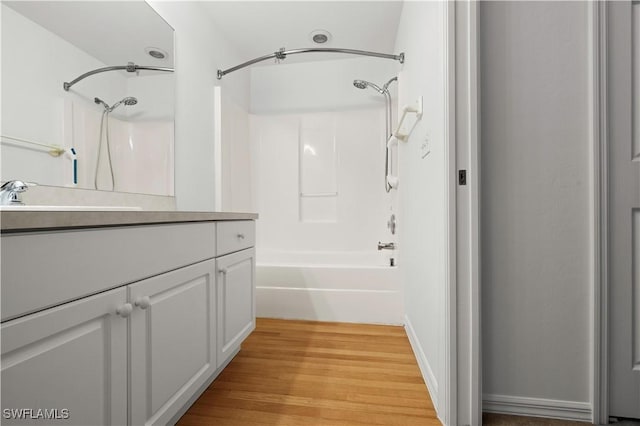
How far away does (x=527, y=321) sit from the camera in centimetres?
117

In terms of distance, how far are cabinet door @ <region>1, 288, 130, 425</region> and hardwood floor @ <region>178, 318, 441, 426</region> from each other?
0.56 metres

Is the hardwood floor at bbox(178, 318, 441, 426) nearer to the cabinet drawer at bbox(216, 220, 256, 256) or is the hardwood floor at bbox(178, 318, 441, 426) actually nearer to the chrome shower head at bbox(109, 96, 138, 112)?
the cabinet drawer at bbox(216, 220, 256, 256)

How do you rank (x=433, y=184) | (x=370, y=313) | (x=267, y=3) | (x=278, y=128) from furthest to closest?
(x=278, y=128)
(x=370, y=313)
(x=267, y=3)
(x=433, y=184)

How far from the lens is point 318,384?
4.71ft

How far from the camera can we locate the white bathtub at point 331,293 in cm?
223

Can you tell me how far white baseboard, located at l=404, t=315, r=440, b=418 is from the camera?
127 cm

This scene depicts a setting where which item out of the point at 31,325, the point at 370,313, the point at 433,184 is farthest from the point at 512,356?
the point at 31,325

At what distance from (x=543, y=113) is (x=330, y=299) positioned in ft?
5.52

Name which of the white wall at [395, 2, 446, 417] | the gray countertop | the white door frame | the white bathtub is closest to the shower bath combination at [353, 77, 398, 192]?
the white wall at [395, 2, 446, 417]

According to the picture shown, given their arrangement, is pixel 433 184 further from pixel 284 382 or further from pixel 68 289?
pixel 68 289

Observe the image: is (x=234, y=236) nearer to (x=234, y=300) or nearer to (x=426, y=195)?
(x=234, y=300)

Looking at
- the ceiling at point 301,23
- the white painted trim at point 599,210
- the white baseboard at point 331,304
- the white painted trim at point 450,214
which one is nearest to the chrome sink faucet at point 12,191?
the white painted trim at point 450,214

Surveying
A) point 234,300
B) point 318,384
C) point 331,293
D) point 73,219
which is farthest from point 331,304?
point 73,219

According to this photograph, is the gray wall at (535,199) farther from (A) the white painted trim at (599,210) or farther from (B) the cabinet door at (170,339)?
(B) the cabinet door at (170,339)
